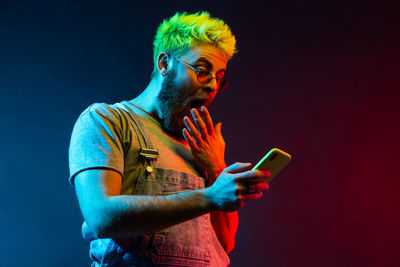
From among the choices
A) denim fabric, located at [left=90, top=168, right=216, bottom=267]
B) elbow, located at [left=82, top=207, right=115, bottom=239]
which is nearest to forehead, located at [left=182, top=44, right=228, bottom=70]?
denim fabric, located at [left=90, top=168, right=216, bottom=267]

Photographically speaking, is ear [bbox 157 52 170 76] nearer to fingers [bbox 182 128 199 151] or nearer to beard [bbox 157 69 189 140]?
beard [bbox 157 69 189 140]

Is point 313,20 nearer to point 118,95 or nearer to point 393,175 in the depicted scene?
point 393,175

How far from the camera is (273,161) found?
109 cm

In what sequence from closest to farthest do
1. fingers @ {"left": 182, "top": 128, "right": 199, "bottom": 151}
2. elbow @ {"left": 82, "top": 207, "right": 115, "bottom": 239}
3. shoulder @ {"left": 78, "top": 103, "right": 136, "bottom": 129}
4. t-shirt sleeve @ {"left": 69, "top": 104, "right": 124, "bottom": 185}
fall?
elbow @ {"left": 82, "top": 207, "right": 115, "bottom": 239}, t-shirt sleeve @ {"left": 69, "top": 104, "right": 124, "bottom": 185}, shoulder @ {"left": 78, "top": 103, "right": 136, "bottom": 129}, fingers @ {"left": 182, "top": 128, "right": 199, "bottom": 151}

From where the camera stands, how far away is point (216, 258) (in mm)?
1340

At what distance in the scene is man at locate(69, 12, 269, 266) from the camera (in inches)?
41.3

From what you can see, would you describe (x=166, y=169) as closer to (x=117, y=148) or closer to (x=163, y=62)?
(x=117, y=148)

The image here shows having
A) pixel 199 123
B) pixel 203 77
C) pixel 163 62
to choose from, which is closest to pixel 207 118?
pixel 199 123

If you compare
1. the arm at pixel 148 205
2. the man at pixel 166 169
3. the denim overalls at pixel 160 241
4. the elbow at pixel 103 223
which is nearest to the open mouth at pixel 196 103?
the man at pixel 166 169

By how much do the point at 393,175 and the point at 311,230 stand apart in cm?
70

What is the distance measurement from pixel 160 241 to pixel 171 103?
19.7 inches

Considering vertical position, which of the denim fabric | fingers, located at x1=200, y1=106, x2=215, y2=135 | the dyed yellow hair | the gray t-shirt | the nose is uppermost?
the dyed yellow hair

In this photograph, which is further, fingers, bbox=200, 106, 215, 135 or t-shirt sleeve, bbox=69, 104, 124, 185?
fingers, bbox=200, 106, 215, 135

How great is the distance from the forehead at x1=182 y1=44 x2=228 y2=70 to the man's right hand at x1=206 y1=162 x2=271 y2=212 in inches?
20.6
